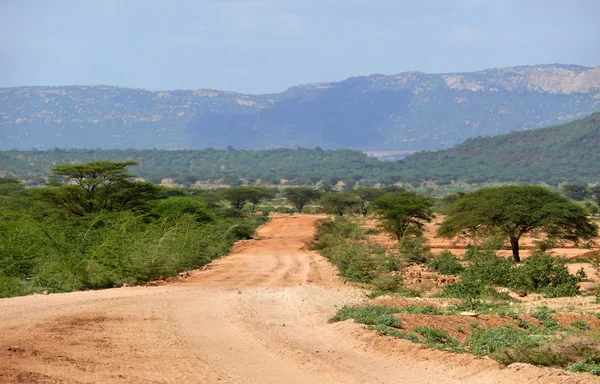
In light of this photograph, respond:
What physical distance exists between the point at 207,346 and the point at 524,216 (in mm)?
23063

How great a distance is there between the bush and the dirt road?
8840mm

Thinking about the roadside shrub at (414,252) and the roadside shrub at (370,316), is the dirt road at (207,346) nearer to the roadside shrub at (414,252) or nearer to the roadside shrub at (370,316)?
the roadside shrub at (370,316)

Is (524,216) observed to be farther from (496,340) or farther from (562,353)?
(562,353)

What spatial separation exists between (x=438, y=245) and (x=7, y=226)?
27133 mm

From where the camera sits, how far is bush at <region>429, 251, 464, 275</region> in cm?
2522

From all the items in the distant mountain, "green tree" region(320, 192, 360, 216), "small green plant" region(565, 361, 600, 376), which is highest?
"small green plant" region(565, 361, 600, 376)

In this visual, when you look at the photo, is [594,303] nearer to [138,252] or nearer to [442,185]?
[138,252]

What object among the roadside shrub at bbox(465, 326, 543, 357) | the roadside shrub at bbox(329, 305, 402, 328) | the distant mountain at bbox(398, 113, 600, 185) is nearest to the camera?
the roadside shrub at bbox(465, 326, 543, 357)

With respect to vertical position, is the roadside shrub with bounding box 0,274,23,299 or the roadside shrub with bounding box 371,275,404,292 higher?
the roadside shrub with bounding box 0,274,23,299

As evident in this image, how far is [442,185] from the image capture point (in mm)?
174250

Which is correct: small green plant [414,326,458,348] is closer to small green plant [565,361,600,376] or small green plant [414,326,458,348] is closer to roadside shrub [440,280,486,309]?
small green plant [565,361,600,376]

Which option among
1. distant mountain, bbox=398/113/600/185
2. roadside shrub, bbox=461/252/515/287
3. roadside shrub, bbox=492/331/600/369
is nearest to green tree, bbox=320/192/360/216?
roadside shrub, bbox=461/252/515/287

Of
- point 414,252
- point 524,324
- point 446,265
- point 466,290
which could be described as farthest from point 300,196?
point 524,324

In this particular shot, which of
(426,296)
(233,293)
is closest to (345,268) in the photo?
(426,296)
